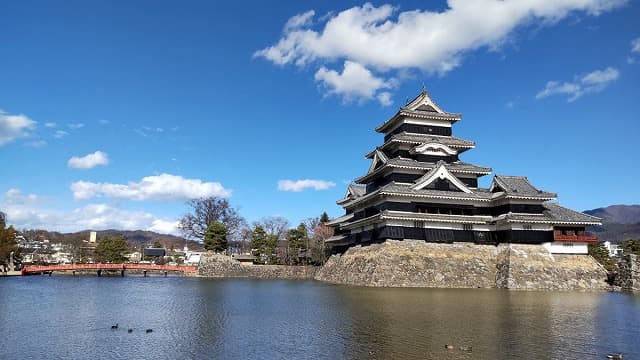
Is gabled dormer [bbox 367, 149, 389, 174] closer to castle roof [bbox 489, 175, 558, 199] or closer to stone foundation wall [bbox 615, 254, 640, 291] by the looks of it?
castle roof [bbox 489, 175, 558, 199]

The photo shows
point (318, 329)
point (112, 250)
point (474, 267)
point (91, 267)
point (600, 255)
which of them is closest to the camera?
point (318, 329)

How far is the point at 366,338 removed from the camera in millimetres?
12688

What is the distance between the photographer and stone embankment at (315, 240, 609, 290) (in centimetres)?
3300

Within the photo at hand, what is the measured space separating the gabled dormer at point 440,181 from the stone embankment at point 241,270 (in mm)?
20990

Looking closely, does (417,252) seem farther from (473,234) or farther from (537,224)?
(537,224)

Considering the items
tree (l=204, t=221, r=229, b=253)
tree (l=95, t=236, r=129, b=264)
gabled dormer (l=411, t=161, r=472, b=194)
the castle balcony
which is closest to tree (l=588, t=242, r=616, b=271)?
the castle balcony

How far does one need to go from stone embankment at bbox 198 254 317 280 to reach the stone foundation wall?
2944 centimetres

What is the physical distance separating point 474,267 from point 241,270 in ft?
88.2

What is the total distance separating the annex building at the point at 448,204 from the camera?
35469 millimetres

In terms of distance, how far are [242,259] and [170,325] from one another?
42.9 m

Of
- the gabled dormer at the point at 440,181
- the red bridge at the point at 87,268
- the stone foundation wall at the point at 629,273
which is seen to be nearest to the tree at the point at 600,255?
the stone foundation wall at the point at 629,273

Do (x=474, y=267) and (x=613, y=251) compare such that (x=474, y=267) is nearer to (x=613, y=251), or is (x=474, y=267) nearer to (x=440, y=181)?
(x=440, y=181)

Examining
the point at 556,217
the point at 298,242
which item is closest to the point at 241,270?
the point at 298,242

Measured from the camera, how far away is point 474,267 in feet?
114
